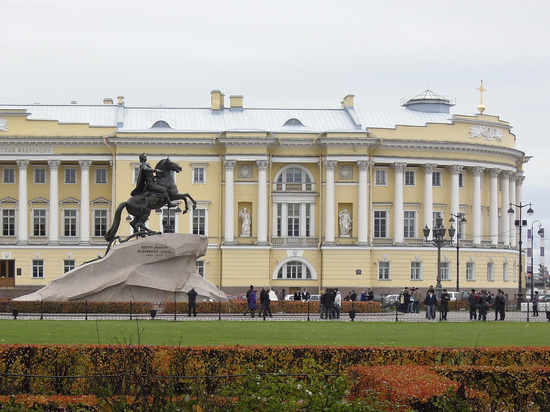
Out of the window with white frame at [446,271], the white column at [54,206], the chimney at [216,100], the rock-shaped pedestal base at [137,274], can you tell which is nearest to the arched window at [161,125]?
the chimney at [216,100]

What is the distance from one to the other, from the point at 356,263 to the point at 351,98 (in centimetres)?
1597

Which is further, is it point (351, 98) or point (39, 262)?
point (351, 98)

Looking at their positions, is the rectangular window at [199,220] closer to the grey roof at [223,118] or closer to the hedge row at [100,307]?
the grey roof at [223,118]

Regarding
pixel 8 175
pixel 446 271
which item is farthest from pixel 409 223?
pixel 8 175

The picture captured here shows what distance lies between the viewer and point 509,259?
88.6 meters

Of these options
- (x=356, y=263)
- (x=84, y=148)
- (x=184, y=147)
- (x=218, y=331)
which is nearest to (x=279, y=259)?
(x=356, y=263)

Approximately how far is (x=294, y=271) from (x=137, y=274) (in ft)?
119

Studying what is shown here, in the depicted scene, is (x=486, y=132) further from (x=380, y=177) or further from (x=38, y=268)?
(x=38, y=268)

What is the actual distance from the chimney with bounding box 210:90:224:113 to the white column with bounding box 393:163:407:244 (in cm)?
1579

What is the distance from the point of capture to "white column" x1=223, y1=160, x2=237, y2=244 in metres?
82.0

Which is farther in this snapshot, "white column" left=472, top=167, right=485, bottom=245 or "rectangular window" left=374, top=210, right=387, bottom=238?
"white column" left=472, top=167, right=485, bottom=245

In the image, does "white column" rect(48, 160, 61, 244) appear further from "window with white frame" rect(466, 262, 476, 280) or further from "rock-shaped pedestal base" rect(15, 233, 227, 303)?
"rock-shaped pedestal base" rect(15, 233, 227, 303)

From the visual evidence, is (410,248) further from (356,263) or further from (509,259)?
(509,259)

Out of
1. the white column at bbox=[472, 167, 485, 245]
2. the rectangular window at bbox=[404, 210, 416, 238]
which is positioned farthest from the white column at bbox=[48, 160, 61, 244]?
the white column at bbox=[472, 167, 485, 245]
